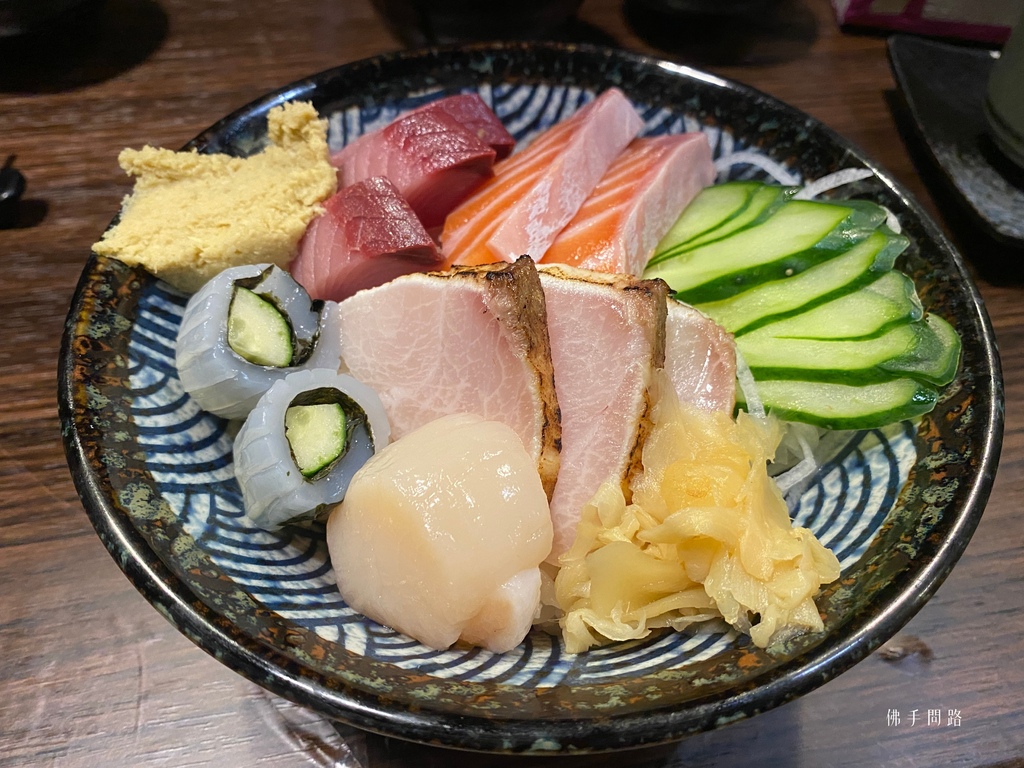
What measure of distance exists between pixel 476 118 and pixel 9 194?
1.58 metres

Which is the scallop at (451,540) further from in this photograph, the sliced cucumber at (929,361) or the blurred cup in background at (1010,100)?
the blurred cup in background at (1010,100)

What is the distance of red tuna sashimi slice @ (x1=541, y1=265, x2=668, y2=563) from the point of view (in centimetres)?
155

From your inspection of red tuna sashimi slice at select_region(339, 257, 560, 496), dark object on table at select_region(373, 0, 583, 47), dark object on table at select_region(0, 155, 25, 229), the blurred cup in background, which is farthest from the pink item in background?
dark object on table at select_region(0, 155, 25, 229)

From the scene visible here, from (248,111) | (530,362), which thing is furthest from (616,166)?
(248,111)

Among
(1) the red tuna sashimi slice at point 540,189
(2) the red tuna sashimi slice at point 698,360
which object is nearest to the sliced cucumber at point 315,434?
(1) the red tuna sashimi slice at point 540,189

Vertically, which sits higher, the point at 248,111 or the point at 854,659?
the point at 248,111

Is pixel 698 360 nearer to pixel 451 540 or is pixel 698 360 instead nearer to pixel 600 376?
pixel 600 376

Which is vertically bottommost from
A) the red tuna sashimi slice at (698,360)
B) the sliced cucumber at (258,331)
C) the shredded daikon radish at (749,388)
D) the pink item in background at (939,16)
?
the sliced cucumber at (258,331)

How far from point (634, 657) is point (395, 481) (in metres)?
0.57

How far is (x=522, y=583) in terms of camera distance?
1.40 m

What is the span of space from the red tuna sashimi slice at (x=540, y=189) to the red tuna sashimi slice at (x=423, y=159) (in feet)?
0.26

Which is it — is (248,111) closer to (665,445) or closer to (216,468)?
(216,468)

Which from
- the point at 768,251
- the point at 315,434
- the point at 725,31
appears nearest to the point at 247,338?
the point at 315,434

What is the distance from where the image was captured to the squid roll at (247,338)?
165 centimetres
